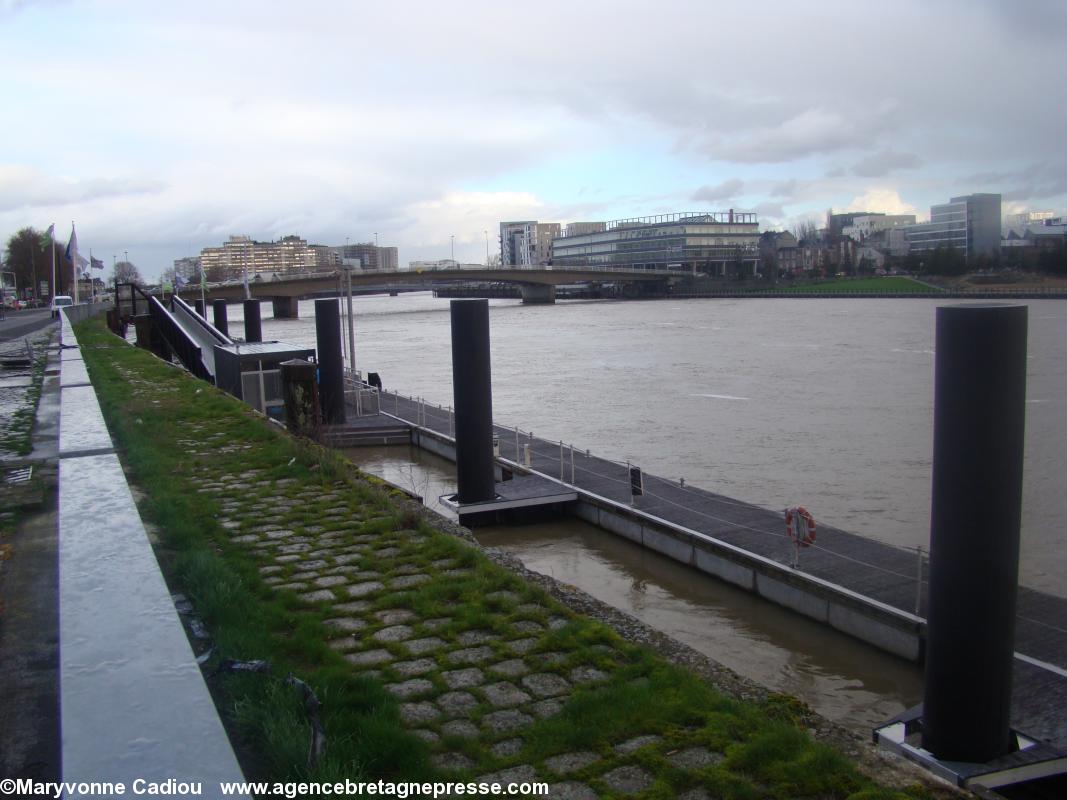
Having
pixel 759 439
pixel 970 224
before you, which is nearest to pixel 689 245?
pixel 970 224

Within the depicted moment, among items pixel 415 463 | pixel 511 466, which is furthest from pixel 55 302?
pixel 511 466

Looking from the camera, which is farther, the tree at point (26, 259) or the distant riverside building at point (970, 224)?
the distant riverside building at point (970, 224)

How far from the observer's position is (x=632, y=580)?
12695 millimetres

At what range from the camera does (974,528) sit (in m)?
5.12

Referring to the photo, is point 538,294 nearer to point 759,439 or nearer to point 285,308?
point 285,308

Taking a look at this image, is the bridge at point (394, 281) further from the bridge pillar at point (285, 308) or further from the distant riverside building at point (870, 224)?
the distant riverside building at point (870, 224)

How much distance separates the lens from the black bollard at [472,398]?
13164 mm

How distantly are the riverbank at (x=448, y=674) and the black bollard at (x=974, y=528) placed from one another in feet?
4.26

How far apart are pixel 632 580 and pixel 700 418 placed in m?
12.7

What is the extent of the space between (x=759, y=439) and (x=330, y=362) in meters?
9.87

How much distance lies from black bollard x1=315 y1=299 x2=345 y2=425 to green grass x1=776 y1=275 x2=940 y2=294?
2832 inches

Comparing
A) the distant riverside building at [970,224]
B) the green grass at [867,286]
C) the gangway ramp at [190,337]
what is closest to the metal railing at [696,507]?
the gangway ramp at [190,337]

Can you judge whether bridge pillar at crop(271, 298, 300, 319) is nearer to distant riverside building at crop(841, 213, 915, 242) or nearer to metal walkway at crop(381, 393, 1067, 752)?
metal walkway at crop(381, 393, 1067, 752)

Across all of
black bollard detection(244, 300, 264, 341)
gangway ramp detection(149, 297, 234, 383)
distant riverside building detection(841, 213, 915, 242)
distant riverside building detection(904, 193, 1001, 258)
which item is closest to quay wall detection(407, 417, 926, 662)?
gangway ramp detection(149, 297, 234, 383)
